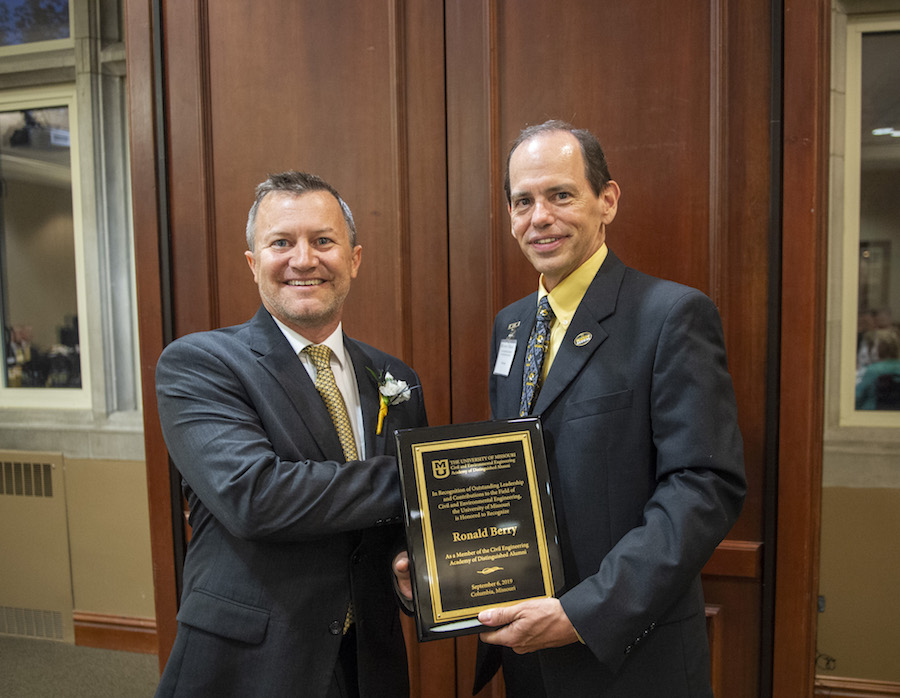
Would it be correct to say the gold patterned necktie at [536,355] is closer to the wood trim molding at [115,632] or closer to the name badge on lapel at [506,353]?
the name badge on lapel at [506,353]

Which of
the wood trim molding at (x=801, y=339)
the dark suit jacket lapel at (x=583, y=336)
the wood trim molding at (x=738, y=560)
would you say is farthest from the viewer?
the wood trim molding at (x=738, y=560)

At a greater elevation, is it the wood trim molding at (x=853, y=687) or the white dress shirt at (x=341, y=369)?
the white dress shirt at (x=341, y=369)

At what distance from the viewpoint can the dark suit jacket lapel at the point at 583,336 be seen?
144cm

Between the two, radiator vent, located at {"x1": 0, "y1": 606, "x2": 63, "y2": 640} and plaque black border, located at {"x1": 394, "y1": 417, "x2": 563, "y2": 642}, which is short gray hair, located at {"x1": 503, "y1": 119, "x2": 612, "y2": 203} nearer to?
plaque black border, located at {"x1": 394, "y1": 417, "x2": 563, "y2": 642}

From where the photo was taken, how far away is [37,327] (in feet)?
12.2

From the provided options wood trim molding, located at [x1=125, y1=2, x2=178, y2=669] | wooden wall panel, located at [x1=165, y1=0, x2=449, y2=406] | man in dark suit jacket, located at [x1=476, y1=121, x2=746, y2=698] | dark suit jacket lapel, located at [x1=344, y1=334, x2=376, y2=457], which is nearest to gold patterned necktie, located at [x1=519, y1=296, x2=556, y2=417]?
man in dark suit jacket, located at [x1=476, y1=121, x2=746, y2=698]

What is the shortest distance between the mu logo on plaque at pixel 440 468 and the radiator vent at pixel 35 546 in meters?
2.97

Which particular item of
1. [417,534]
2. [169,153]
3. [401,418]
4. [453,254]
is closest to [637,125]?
[453,254]

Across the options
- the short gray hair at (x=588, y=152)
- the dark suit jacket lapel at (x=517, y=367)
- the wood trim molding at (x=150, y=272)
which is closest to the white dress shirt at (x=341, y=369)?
the dark suit jacket lapel at (x=517, y=367)

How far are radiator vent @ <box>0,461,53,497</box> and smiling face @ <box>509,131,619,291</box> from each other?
3.18 meters

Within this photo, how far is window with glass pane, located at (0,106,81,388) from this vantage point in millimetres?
3586

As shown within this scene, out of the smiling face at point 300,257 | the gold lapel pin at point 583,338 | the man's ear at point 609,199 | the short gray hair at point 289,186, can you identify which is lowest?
the gold lapel pin at point 583,338

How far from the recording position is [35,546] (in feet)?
11.8

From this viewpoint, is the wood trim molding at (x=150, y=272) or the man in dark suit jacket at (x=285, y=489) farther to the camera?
the wood trim molding at (x=150, y=272)
